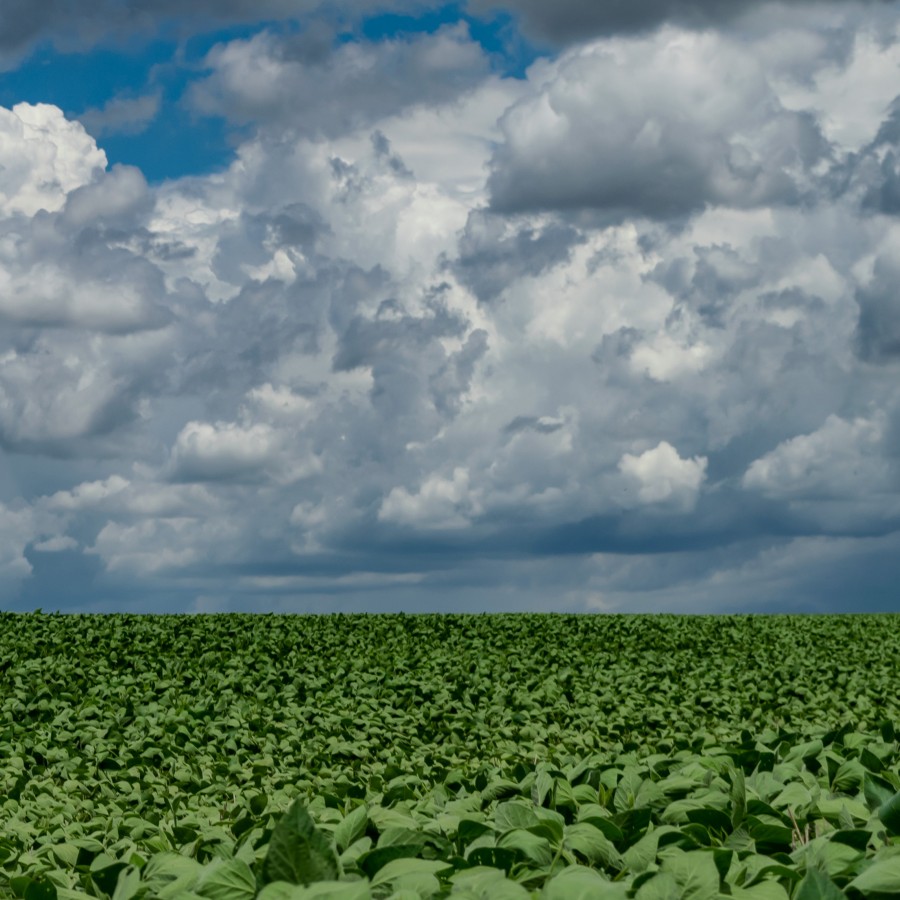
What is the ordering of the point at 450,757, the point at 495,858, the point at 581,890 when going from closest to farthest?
the point at 581,890
the point at 495,858
the point at 450,757

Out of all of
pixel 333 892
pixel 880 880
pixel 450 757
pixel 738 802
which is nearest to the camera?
pixel 333 892

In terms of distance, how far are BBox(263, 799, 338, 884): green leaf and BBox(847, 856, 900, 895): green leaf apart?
131 centimetres

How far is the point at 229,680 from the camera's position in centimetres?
1320

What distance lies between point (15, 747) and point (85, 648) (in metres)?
4.40

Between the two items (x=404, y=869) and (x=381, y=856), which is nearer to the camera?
(x=404, y=869)

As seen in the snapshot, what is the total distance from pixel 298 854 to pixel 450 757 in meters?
7.67

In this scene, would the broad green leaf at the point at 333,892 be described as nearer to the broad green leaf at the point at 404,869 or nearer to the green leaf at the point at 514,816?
the broad green leaf at the point at 404,869

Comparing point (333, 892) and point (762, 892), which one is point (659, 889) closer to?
point (762, 892)

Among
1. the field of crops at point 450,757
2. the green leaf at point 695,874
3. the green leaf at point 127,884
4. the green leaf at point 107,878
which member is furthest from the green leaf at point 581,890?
the green leaf at point 107,878

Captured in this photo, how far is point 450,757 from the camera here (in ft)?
33.6

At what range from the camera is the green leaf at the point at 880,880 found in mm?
2742

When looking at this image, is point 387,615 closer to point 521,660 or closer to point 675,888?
point 521,660

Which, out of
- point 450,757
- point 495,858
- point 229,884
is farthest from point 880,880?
point 450,757

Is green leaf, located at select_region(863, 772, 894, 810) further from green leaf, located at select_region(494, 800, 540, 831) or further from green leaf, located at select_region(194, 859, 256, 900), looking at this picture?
green leaf, located at select_region(194, 859, 256, 900)
